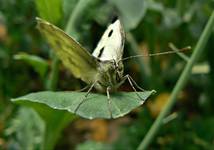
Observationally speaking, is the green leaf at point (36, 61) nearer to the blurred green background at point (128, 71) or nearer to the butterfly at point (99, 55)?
the blurred green background at point (128, 71)

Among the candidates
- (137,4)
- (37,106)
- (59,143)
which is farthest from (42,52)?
(37,106)

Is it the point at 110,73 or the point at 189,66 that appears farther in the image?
the point at 189,66

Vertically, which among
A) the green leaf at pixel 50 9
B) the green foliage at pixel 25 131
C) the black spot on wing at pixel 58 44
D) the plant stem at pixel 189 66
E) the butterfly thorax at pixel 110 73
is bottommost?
the green foliage at pixel 25 131

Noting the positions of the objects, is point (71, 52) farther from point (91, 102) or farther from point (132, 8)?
point (132, 8)

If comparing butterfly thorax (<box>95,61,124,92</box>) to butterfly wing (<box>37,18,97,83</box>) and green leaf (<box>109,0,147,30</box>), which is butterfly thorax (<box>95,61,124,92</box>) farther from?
green leaf (<box>109,0,147,30</box>)

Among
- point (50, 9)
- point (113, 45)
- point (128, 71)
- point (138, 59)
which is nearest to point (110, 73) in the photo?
point (113, 45)

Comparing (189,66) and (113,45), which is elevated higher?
(113,45)

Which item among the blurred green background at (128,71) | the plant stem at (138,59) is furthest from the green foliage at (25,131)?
the plant stem at (138,59)

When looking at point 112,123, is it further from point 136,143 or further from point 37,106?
point 37,106
